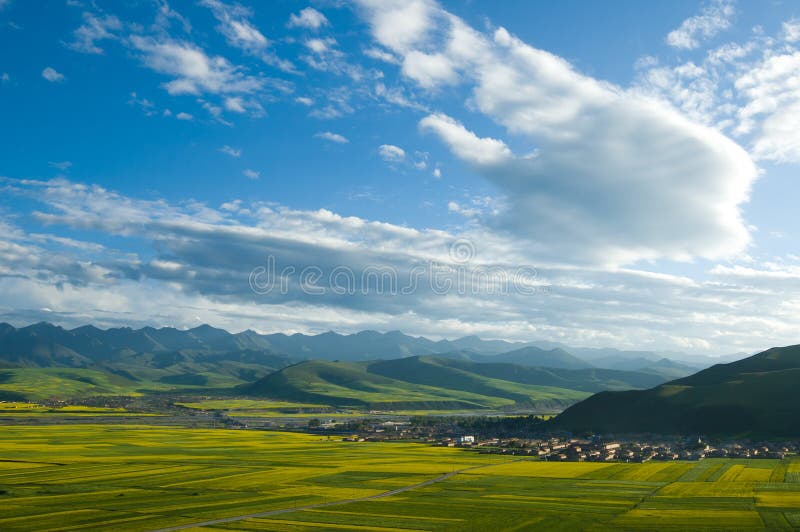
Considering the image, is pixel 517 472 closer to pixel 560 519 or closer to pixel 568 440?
pixel 560 519

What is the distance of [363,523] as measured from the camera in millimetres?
72875

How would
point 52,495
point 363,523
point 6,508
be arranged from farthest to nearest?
point 52,495 < point 6,508 < point 363,523

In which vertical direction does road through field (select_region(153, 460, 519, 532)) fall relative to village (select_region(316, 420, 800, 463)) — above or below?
above

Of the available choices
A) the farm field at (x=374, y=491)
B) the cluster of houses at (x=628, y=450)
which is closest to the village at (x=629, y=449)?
the cluster of houses at (x=628, y=450)

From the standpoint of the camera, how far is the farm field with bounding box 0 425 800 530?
72.8 metres

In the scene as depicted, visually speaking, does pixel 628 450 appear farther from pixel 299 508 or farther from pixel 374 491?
pixel 299 508

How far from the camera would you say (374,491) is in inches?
3829

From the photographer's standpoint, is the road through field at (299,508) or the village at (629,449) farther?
the village at (629,449)

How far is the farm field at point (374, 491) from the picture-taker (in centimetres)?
7275

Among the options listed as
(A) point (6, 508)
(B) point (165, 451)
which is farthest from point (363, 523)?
(B) point (165, 451)

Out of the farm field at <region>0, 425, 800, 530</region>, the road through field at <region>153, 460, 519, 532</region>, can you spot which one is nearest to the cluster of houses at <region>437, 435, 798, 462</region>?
the farm field at <region>0, 425, 800, 530</region>

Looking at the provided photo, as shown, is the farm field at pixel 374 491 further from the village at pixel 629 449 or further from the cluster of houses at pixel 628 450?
the cluster of houses at pixel 628 450

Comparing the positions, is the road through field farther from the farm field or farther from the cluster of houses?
the cluster of houses

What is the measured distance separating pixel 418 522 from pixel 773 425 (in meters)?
161
